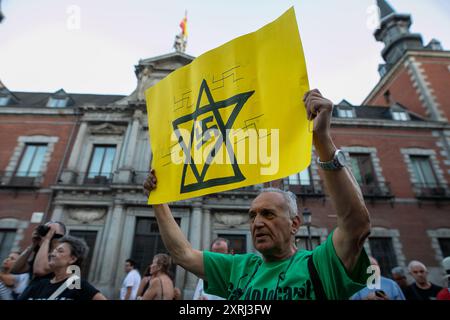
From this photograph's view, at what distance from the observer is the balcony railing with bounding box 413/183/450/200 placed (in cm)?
1313

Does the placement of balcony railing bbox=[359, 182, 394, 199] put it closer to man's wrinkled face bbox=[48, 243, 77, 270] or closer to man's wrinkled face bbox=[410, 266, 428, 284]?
man's wrinkled face bbox=[410, 266, 428, 284]

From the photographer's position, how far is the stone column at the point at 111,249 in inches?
411

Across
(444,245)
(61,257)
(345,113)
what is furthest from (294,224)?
(345,113)

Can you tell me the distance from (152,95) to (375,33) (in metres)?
31.8

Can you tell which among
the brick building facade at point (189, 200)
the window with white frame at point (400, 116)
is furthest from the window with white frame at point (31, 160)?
the window with white frame at point (400, 116)

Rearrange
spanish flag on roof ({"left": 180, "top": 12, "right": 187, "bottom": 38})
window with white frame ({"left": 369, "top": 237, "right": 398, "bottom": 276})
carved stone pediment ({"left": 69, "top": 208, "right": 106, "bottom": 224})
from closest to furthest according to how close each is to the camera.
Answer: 1. window with white frame ({"left": 369, "top": 237, "right": 398, "bottom": 276})
2. carved stone pediment ({"left": 69, "top": 208, "right": 106, "bottom": 224})
3. spanish flag on roof ({"left": 180, "top": 12, "right": 187, "bottom": 38})

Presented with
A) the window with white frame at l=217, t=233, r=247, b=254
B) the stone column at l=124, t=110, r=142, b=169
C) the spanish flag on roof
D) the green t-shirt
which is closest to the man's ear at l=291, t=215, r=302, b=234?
the green t-shirt

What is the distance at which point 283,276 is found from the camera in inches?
53.4

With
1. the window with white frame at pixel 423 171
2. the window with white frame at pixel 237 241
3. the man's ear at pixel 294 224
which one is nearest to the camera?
the man's ear at pixel 294 224

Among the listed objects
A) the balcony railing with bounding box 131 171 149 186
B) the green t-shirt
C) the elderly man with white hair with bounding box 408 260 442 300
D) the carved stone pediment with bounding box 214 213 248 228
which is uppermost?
the balcony railing with bounding box 131 171 149 186

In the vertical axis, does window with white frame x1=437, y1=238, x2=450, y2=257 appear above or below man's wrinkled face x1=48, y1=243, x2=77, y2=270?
above

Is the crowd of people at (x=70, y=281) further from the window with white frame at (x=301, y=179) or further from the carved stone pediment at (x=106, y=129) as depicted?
the carved stone pediment at (x=106, y=129)
